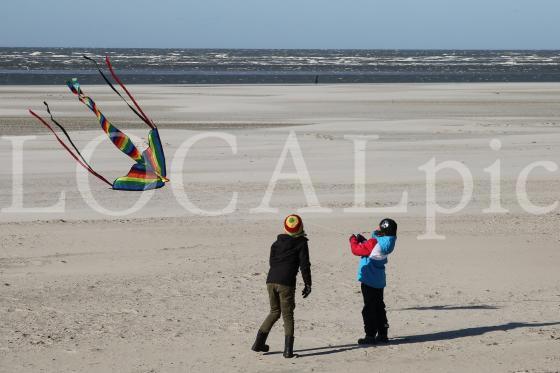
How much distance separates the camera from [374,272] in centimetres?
869

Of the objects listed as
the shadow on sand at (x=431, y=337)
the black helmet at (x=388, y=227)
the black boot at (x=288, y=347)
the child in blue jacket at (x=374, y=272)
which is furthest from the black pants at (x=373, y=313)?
the black boot at (x=288, y=347)

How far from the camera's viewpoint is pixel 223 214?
1477 cm

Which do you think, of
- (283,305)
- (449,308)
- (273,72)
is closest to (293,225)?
(283,305)

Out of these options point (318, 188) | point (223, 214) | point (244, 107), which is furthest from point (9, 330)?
point (244, 107)

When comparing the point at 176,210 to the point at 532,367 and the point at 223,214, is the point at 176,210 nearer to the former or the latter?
the point at 223,214

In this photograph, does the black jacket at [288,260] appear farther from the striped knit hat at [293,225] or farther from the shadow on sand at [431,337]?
the shadow on sand at [431,337]

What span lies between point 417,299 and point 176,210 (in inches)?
229

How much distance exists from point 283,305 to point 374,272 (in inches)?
38.4

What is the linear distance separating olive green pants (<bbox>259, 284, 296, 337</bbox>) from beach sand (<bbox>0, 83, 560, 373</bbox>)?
0.29 meters

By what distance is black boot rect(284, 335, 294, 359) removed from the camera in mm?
8117

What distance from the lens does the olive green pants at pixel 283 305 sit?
8.09m

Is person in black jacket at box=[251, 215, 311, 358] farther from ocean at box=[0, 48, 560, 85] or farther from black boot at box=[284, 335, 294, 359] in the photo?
ocean at box=[0, 48, 560, 85]
